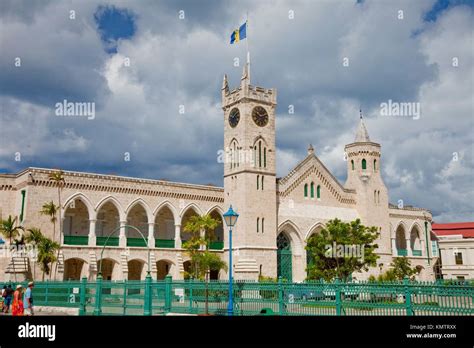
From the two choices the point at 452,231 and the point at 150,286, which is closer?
the point at 150,286

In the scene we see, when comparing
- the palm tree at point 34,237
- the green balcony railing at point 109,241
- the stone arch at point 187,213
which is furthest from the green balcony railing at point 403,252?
the palm tree at point 34,237

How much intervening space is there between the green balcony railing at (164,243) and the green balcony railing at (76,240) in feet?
18.2

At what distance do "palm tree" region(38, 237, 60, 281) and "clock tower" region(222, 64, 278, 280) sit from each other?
12.9m

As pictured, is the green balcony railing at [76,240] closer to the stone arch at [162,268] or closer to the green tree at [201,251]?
the stone arch at [162,268]

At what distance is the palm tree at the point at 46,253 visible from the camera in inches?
1319

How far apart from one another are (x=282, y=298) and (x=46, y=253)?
2114cm

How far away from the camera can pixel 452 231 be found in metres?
68.6

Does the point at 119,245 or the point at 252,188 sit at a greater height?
the point at 252,188

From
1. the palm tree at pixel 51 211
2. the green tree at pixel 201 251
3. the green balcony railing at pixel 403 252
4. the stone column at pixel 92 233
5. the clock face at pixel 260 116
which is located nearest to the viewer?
the palm tree at pixel 51 211

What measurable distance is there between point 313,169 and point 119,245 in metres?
18.4

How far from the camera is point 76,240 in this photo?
37.1 metres
